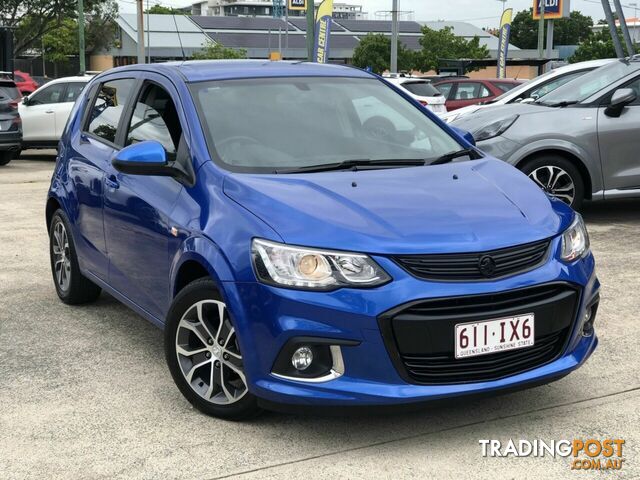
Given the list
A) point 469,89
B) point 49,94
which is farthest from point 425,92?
point 49,94

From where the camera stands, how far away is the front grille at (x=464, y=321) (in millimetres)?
3447

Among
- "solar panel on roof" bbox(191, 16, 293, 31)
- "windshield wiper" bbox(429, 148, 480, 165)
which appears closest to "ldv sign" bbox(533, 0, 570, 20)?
"solar panel on roof" bbox(191, 16, 293, 31)

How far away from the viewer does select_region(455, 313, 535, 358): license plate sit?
11.5ft

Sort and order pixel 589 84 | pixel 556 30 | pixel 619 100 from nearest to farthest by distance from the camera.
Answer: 1. pixel 619 100
2. pixel 589 84
3. pixel 556 30

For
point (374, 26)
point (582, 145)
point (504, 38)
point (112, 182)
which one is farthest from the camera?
point (374, 26)

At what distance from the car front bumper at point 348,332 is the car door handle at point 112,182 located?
149 centimetres

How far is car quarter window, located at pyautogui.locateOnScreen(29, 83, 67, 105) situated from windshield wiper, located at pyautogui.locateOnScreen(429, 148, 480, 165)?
45.8ft

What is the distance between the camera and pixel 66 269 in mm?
6031

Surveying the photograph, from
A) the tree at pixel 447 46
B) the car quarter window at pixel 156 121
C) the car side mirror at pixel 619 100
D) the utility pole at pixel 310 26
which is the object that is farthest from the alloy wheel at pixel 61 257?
the tree at pixel 447 46

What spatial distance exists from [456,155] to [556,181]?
14.3 ft

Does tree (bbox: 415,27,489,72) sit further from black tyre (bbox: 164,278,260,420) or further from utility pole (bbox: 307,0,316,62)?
black tyre (bbox: 164,278,260,420)

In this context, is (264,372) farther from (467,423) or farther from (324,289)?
(467,423)

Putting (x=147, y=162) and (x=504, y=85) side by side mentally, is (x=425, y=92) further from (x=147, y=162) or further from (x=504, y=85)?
(x=147, y=162)

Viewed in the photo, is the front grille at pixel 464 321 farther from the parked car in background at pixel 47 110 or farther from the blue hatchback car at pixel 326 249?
the parked car in background at pixel 47 110
